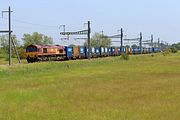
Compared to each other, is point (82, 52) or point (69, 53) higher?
point (82, 52)

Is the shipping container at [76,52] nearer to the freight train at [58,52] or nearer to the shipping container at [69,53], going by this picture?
the freight train at [58,52]

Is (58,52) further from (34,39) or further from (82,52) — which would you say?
(34,39)

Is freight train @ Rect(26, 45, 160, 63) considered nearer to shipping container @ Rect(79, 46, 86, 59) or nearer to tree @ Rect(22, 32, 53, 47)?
shipping container @ Rect(79, 46, 86, 59)

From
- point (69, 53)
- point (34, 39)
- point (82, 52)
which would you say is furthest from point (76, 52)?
point (34, 39)

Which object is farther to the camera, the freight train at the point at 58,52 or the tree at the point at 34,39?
the tree at the point at 34,39

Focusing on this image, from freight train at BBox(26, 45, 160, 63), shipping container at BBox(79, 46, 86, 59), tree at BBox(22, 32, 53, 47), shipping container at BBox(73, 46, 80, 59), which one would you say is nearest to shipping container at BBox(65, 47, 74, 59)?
freight train at BBox(26, 45, 160, 63)

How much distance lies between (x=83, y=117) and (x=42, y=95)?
734 centimetres

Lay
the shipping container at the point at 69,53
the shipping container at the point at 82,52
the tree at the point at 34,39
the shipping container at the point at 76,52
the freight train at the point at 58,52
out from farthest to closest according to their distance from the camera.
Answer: the tree at the point at 34,39 → the shipping container at the point at 82,52 → the shipping container at the point at 76,52 → the shipping container at the point at 69,53 → the freight train at the point at 58,52

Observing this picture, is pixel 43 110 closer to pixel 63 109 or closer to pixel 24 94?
pixel 63 109

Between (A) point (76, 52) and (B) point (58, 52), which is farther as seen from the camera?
(A) point (76, 52)

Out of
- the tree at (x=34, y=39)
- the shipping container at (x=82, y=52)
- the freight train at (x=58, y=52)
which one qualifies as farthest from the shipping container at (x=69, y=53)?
the tree at (x=34, y=39)

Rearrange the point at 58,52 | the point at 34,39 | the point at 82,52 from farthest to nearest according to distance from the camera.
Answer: the point at 34,39
the point at 82,52
the point at 58,52

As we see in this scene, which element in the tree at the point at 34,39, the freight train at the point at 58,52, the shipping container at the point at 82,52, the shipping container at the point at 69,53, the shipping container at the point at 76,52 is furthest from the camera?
the tree at the point at 34,39

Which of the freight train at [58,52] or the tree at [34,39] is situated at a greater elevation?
the tree at [34,39]
